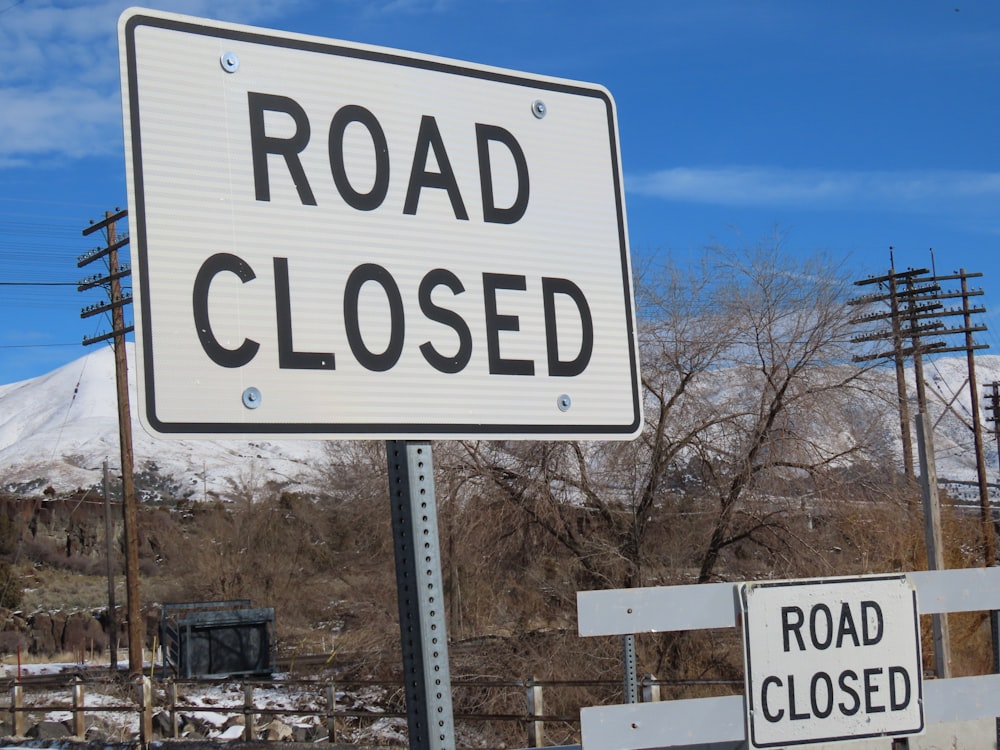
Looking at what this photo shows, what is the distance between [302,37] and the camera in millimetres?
1906

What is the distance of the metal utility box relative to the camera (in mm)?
23438

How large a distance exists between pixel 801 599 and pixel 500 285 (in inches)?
55.4

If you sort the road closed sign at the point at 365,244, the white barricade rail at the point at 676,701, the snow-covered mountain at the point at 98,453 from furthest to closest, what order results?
the snow-covered mountain at the point at 98,453 < the white barricade rail at the point at 676,701 < the road closed sign at the point at 365,244

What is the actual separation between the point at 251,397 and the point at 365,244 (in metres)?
0.35

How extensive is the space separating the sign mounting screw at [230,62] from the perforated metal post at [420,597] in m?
0.70

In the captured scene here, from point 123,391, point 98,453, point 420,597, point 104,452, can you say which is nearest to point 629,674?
point 420,597

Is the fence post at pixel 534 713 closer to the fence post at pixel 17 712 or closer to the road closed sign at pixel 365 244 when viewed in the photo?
the fence post at pixel 17 712

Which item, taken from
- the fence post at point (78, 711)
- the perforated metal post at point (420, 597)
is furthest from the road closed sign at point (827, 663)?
the fence post at point (78, 711)

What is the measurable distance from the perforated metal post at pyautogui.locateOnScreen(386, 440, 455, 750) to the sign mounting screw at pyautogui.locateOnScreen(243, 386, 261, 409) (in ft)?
0.84

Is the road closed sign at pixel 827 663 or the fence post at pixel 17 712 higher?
the road closed sign at pixel 827 663

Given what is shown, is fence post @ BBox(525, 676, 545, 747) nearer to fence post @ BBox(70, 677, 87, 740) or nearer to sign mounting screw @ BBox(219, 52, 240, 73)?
fence post @ BBox(70, 677, 87, 740)

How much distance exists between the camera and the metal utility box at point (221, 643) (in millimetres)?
23438

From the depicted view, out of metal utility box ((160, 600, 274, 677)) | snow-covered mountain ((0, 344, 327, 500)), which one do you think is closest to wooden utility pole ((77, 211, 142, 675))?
→ metal utility box ((160, 600, 274, 677))

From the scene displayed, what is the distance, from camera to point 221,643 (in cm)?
2388
